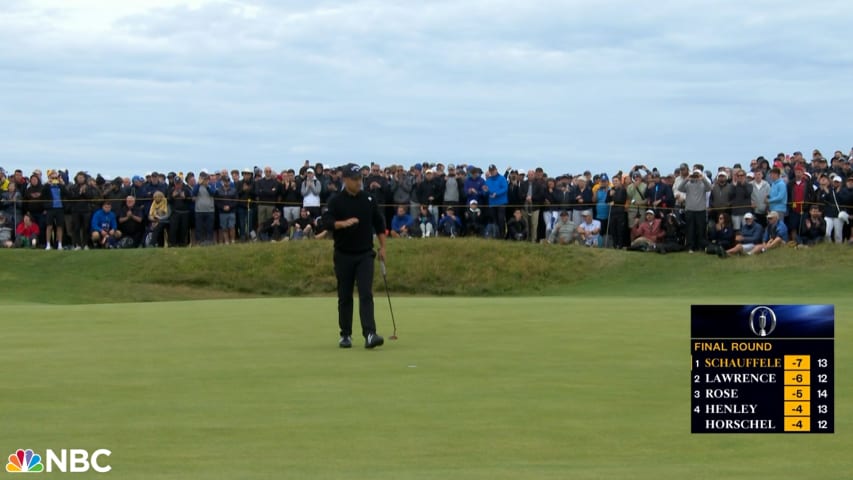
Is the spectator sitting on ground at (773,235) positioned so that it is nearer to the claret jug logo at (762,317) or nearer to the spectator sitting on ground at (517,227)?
the spectator sitting on ground at (517,227)

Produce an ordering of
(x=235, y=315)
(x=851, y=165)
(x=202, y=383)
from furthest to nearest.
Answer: (x=851, y=165), (x=235, y=315), (x=202, y=383)

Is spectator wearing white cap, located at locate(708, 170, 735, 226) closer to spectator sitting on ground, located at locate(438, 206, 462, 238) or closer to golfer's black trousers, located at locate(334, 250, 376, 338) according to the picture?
spectator sitting on ground, located at locate(438, 206, 462, 238)

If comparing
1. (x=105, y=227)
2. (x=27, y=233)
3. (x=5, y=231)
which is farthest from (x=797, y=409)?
(x=5, y=231)

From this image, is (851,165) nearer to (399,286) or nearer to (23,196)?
(399,286)

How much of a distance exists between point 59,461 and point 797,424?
17.7 ft

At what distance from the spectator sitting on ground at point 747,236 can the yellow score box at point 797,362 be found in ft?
95.8

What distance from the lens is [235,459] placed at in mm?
9773

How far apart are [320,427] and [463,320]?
438 inches

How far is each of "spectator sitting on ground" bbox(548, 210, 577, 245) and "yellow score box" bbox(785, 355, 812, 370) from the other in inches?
1278

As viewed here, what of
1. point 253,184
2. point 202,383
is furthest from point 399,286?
point 202,383

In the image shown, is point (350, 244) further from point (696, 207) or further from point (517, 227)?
point (517, 227)

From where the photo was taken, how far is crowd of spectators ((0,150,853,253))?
39.3m

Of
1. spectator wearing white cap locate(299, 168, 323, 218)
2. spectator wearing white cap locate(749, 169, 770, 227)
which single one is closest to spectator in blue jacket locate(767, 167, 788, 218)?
spectator wearing white cap locate(749, 169, 770, 227)

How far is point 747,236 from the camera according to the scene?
38.6 meters
